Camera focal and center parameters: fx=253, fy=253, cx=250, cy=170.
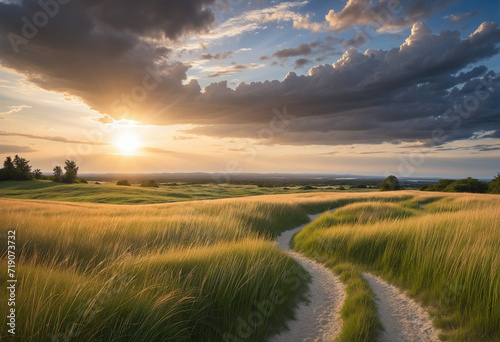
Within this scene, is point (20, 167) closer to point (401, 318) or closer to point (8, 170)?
point (8, 170)

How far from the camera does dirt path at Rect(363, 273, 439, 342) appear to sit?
4.94 meters

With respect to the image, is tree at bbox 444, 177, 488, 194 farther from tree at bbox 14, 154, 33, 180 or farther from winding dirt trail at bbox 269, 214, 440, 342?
tree at bbox 14, 154, 33, 180

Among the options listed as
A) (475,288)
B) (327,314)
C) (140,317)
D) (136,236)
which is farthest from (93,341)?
(475,288)

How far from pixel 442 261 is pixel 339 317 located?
3.53m

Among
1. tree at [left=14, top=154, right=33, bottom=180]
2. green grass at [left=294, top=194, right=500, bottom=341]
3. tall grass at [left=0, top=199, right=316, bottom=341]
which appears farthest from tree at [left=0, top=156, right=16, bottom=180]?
green grass at [left=294, top=194, right=500, bottom=341]

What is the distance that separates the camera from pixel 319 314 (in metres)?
5.87

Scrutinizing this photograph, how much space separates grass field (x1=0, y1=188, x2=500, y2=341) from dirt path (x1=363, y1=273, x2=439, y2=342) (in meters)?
0.27

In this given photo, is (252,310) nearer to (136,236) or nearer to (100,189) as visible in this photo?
(136,236)

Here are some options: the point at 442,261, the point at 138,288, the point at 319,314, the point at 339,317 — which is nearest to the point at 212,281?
the point at 138,288

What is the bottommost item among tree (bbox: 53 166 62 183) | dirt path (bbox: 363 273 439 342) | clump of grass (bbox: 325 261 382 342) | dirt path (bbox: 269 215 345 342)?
dirt path (bbox: 269 215 345 342)

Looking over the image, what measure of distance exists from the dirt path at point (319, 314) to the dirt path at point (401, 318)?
2.97ft

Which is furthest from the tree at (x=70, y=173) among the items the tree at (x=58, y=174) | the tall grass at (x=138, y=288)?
the tall grass at (x=138, y=288)

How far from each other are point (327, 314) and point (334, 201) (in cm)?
2718

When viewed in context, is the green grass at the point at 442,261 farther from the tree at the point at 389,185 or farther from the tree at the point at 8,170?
the tree at the point at 389,185
